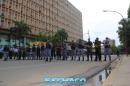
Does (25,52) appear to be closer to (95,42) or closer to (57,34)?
(95,42)

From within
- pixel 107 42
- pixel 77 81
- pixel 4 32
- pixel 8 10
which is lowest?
pixel 77 81

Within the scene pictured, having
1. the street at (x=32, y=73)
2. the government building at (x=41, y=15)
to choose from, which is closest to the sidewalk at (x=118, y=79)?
the street at (x=32, y=73)

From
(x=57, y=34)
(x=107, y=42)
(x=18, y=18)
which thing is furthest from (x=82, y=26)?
(x=107, y=42)

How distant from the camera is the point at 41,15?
4412 inches

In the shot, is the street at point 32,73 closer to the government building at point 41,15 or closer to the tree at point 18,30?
the tree at point 18,30

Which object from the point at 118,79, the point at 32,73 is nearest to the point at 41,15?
the point at 32,73

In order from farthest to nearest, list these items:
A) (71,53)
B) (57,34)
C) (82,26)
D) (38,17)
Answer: (82,26), (57,34), (38,17), (71,53)

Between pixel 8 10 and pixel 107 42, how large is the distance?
195ft

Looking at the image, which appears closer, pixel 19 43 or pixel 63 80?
pixel 63 80

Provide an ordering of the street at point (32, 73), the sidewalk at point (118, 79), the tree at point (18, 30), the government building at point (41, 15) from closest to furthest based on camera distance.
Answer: the sidewalk at point (118, 79) → the street at point (32, 73) → the tree at point (18, 30) → the government building at point (41, 15)

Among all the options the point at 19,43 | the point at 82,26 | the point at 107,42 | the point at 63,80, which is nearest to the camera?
the point at 63,80

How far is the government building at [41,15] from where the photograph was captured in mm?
81688

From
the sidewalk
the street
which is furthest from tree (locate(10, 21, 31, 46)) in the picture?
the sidewalk

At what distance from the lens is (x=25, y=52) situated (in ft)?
133
